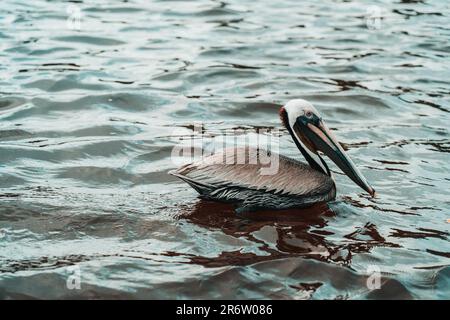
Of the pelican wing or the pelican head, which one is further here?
the pelican head

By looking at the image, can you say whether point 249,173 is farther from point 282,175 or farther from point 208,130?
point 208,130

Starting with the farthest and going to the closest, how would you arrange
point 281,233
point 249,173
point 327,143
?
point 327,143
point 249,173
point 281,233

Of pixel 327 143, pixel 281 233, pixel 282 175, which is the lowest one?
pixel 281 233

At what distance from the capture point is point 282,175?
18.6ft

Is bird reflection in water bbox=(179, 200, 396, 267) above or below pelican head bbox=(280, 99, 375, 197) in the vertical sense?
below

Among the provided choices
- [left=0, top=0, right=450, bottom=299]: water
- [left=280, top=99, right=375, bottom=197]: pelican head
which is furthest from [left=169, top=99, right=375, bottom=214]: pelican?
[left=0, top=0, right=450, bottom=299]: water

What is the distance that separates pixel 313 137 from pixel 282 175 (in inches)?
17.9

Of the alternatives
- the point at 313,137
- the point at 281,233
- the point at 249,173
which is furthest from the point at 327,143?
the point at 281,233

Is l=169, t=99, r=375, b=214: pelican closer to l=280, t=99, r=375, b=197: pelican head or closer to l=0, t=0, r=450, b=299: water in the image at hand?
l=280, t=99, r=375, b=197: pelican head

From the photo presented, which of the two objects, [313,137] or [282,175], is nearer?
[282,175]

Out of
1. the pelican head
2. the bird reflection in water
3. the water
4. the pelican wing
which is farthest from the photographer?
the pelican head

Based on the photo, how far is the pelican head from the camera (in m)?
5.91

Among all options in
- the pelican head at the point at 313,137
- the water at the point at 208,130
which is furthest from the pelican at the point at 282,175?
the water at the point at 208,130

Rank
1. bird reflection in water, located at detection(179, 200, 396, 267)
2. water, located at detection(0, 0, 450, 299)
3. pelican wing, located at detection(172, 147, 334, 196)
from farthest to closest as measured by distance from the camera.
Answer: pelican wing, located at detection(172, 147, 334, 196)
bird reflection in water, located at detection(179, 200, 396, 267)
water, located at detection(0, 0, 450, 299)
